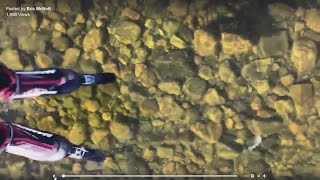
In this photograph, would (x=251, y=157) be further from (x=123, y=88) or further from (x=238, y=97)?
(x=123, y=88)

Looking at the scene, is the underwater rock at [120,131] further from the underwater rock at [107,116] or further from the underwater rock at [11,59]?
the underwater rock at [11,59]

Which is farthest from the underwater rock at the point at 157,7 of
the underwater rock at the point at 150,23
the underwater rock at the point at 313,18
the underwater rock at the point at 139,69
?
the underwater rock at the point at 313,18

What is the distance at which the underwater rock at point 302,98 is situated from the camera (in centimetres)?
132

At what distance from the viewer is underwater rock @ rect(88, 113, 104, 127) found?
4.51 ft

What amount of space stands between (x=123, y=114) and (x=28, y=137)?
0.24m

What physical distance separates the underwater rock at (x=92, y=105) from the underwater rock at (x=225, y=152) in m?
0.31

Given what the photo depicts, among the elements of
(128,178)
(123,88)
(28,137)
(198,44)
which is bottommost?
(128,178)

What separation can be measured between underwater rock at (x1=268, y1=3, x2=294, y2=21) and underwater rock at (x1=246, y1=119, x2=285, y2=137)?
253mm

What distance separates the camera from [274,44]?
1.31 m

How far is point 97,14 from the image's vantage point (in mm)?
1343

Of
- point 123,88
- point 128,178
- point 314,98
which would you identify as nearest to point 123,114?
point 123,88

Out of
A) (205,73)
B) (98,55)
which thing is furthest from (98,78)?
(205,73)

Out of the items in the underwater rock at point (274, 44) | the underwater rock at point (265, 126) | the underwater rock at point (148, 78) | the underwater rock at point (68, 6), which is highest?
the underwater rock at point (68, 6)

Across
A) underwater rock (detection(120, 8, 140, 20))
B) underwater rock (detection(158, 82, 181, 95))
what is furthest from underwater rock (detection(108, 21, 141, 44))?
underwater rock (detection(158, 82, 181, 95))
